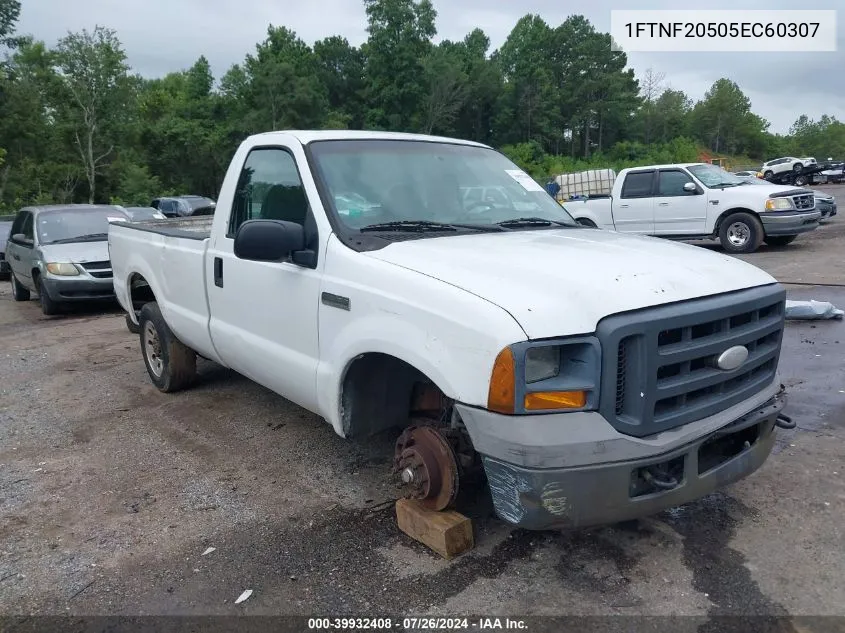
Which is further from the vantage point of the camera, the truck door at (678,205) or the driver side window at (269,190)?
the truck door at (678,205)

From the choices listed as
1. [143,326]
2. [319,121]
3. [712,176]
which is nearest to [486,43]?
[319,121]

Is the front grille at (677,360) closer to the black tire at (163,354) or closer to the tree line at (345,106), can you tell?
the black tire at (163,354)

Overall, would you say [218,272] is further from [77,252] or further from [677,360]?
[77,252]

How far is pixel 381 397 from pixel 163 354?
293cm

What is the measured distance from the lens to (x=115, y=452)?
471cm

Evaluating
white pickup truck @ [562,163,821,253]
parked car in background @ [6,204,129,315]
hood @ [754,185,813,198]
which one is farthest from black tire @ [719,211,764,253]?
parked car in background @ [6,204,129,315]

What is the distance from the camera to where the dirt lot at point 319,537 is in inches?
115

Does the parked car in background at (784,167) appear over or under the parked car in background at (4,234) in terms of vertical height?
over

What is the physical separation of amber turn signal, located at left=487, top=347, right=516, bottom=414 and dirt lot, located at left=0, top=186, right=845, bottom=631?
88 centimetres

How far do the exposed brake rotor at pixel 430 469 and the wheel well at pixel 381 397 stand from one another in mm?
177

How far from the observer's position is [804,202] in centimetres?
1354

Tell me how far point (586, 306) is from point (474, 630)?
52.1 inches

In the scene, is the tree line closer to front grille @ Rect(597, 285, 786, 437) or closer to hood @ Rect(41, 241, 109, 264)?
hood @ Rect(41, 241, 109, 264)

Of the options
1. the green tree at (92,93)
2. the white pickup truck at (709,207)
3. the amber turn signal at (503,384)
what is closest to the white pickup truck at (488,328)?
the amber turn signal at (503,384)
